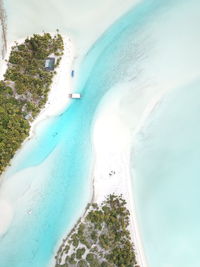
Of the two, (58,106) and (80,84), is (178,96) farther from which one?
(58,106)

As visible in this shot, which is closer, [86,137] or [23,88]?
[23,88]

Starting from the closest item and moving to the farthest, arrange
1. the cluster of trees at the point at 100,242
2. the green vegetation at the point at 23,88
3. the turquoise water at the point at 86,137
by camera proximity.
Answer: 1. the cluster of trees at the point at 100,242
2. the turquoise water at the point at 86,137
3. the green vegetation at the point at 23,88

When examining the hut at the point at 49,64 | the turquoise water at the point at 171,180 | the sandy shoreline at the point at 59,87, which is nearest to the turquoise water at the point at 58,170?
the sandy shoreline at the point at 59,87

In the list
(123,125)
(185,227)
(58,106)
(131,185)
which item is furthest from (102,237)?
(58,106)

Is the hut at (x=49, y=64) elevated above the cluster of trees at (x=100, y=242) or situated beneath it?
elevated above

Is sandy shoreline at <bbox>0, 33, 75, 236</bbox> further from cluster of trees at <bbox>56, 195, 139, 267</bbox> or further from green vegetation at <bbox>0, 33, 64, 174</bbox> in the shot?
cluster of trees at <bbox>56, 195, 139, 267</bbox>

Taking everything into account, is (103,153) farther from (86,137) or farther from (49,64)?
(49,64)

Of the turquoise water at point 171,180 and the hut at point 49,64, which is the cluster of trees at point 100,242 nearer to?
the turquoise water at point 171,180

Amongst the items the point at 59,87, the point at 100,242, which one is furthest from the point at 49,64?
the point at 100,242
